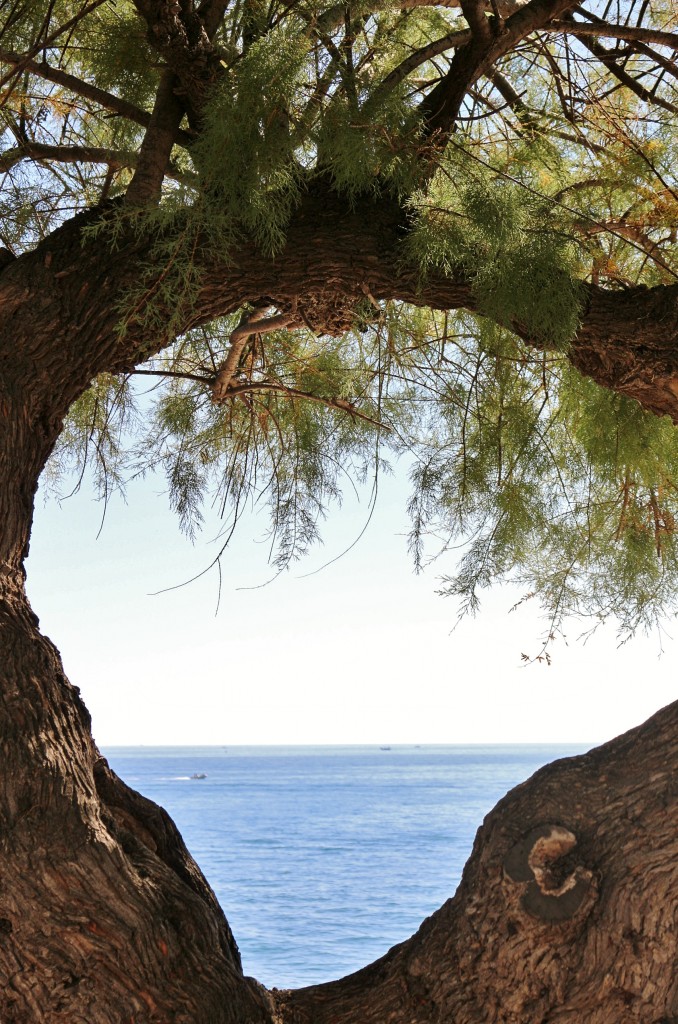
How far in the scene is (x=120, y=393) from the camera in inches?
106

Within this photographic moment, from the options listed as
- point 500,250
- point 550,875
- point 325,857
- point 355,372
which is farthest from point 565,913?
point 325,857

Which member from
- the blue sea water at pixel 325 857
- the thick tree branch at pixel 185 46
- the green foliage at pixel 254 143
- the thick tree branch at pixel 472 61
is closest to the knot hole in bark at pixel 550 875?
the green foliage at pixel 254 143

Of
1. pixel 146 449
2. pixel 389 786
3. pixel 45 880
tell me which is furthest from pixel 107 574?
pixel 45 880

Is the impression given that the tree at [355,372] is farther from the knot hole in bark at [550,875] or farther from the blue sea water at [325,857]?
the blue sea water at [325,857]

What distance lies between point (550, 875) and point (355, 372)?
5.78 feet

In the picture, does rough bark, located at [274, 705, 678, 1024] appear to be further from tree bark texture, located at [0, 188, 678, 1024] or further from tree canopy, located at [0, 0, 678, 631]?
tree canopy, located at [0, 0, 678, 631]

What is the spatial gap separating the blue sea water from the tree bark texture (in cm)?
739

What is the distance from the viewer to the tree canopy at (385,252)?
179 centimetres

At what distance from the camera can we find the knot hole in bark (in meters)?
1.45

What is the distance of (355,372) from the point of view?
9.73 feet

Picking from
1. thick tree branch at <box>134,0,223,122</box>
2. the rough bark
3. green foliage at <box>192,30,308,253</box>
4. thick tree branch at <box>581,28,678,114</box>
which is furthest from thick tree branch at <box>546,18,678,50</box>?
the rough bark

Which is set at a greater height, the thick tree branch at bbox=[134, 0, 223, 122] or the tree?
the thick tree branch at bbox=[134, 0, 223, 122]

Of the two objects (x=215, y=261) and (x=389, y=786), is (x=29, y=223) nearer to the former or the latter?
(x=215, y=261)

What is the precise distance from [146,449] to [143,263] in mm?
1326
